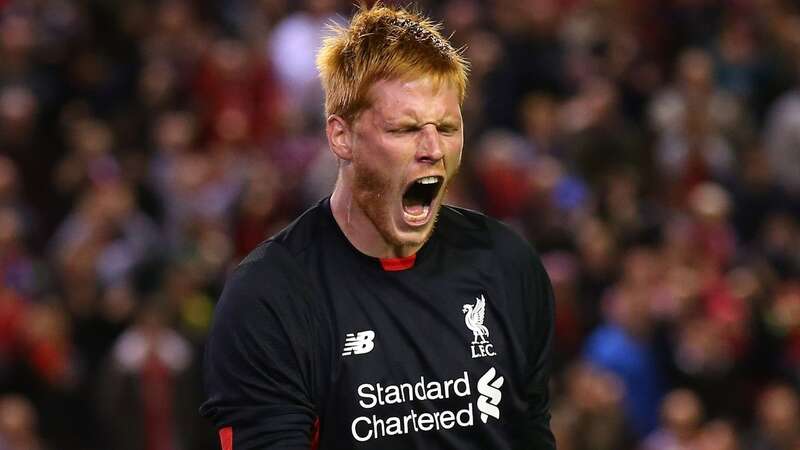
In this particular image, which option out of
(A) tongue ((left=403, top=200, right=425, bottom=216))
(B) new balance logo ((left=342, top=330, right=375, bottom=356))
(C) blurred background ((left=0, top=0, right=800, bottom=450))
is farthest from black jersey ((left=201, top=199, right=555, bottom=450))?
(C) blurred background ((left=0, top=0, right=800, bottom=450))

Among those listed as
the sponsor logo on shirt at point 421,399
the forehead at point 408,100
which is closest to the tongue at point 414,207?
the forehead at point 408,100

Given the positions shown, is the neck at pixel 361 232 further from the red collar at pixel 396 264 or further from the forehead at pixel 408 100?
the forehead at pixel 408 100

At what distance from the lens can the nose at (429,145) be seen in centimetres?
344

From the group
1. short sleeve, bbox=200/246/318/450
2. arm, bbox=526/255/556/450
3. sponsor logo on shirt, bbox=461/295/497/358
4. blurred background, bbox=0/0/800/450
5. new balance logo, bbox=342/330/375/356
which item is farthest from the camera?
blurred background, bbox=0/0/800/450

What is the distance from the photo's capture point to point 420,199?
3557 millimetres

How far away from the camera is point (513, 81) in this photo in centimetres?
1175

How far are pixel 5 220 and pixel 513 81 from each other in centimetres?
397

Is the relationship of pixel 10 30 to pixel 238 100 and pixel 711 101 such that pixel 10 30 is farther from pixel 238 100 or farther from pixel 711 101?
pixel 711 101

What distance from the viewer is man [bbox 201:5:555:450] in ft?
11.2

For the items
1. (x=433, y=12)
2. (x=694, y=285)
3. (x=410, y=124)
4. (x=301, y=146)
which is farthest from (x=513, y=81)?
Result: (x=410, y=124)

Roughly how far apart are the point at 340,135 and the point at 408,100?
0.65 feet

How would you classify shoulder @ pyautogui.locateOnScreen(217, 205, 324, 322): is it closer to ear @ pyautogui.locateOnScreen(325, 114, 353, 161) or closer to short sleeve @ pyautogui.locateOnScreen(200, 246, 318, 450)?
short sleeve @ pyautogui.locateOnScreen(200, 246, 318, 450)

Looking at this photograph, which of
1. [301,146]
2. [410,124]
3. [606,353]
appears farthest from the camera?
[301,146]

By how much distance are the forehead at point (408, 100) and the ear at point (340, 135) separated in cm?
8
